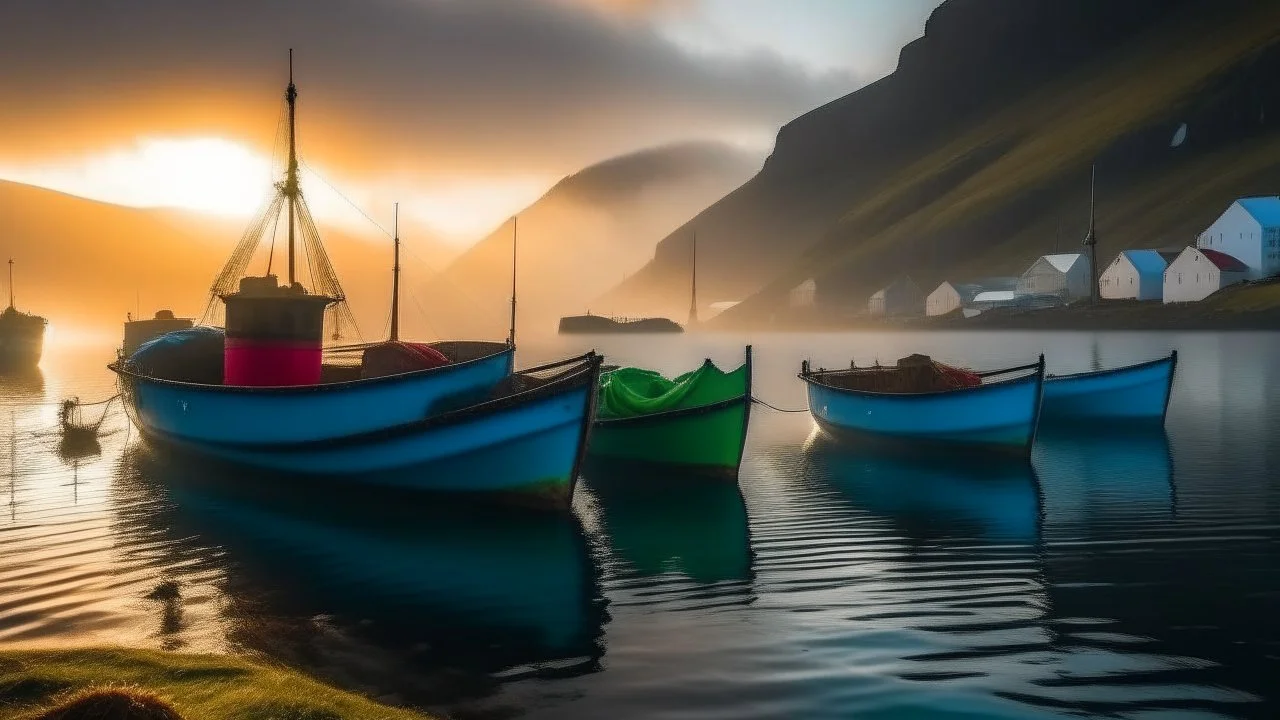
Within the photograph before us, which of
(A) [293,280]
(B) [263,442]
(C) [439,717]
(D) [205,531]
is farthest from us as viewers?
(A) [293,280]

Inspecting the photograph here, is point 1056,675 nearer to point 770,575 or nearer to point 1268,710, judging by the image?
point 1268,710

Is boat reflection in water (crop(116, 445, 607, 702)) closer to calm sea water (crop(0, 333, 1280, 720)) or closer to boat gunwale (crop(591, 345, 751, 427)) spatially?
calm sea water (crop(0, 333, 1280, 720))

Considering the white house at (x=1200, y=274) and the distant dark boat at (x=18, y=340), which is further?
the white house at (x=1200, y=274)

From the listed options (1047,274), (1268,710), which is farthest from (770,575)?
(1047,274)

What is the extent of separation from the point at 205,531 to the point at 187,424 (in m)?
8.36

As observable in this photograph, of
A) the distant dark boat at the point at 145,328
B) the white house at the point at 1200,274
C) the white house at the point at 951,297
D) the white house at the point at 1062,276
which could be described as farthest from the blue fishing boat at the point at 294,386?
the white house at the point at 951,297

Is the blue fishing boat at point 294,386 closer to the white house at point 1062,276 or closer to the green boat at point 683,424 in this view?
the green boat at point 683,424

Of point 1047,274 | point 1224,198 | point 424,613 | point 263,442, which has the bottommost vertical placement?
point 424,613

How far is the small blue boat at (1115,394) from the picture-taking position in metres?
35.6

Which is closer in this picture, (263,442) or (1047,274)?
(263,442)

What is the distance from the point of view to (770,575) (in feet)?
48.3

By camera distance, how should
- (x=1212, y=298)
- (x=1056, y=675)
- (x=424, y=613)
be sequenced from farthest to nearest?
(x=1212, y=298) → (x=424, y=613) → (x=1056, y=675)

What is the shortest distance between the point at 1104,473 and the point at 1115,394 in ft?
38.9

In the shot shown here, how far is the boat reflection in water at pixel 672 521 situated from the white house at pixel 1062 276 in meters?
169
